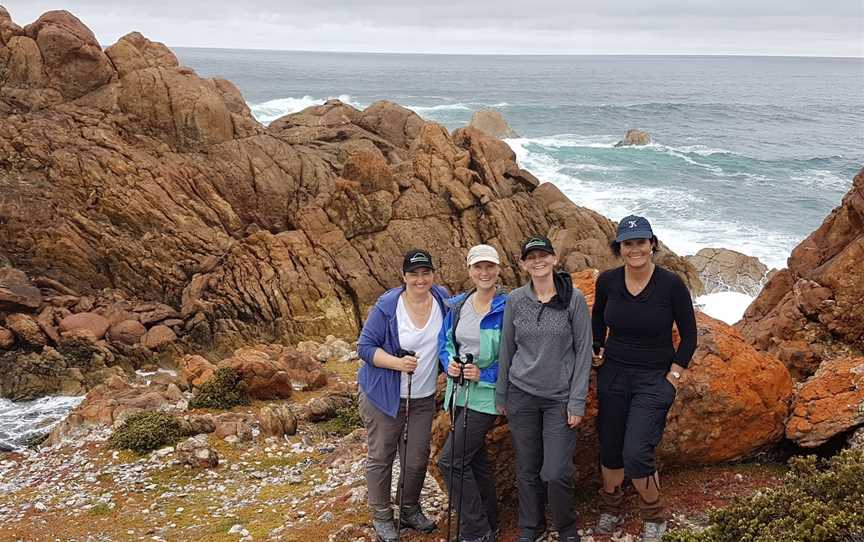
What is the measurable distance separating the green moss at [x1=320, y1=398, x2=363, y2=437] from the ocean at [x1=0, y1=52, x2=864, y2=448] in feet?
27.3

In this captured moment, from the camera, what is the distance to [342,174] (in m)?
29.7

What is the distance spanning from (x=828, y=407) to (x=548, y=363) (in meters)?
4.50

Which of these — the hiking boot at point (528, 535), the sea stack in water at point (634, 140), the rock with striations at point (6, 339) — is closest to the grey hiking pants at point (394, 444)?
the hiking boot at point (528, 535)

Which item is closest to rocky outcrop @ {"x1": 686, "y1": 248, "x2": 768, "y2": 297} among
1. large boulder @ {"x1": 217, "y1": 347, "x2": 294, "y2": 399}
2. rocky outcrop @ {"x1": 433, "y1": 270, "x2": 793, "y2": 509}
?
large boulder @ {"x1": 217, "y1": 347, "x2": 294, "y2": 399}

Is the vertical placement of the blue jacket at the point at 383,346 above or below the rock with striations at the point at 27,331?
above

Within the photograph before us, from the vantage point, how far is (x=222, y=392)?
17000mm

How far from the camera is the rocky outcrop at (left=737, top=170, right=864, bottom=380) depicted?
11.6 m

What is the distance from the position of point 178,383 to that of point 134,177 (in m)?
11.6

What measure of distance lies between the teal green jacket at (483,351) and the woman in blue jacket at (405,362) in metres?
0.31

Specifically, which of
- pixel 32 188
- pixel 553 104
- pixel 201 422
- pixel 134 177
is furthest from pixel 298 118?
pixel 553 104

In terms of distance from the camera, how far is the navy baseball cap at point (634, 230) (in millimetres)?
6949

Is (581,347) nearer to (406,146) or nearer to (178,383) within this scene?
(178,383)

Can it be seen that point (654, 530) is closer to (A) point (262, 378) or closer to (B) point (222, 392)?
(A) point (262, 378)

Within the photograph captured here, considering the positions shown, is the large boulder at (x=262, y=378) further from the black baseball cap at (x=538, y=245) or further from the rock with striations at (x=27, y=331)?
the black baseball cap at (x=538, y=245)
